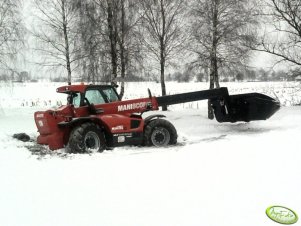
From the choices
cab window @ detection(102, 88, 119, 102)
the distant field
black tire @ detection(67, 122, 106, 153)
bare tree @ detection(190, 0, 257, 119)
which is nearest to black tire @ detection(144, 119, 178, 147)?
cab window @ detection(102, 88, 119, 102)

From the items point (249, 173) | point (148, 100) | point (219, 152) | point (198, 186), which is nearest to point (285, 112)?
point (148, 100)

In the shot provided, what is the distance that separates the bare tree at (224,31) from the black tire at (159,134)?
6517mm

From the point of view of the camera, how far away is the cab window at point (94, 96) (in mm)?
10829

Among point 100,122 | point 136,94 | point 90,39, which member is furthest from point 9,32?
point 136,94

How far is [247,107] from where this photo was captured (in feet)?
40.2

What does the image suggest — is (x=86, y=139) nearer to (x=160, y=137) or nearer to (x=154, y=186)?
(x=160, y=137)

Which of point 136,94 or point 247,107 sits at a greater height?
point 136,94

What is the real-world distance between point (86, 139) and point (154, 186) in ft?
12.9

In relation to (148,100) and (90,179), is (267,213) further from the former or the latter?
(148,100)

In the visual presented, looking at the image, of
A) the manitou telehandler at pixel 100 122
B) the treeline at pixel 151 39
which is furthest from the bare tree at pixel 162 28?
the manitou telehandler at pixel 100 122

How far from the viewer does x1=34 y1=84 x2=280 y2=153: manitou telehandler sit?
10031 mm

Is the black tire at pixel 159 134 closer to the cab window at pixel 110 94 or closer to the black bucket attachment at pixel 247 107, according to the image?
the cab window at pixel 110 94

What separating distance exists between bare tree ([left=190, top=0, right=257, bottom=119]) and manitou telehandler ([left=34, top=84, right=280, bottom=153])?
235 inches

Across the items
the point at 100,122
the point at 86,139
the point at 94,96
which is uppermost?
the point at 94,96
